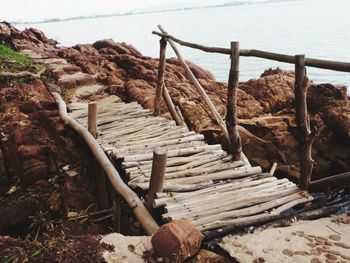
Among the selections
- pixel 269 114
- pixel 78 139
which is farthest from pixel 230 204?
pixel 269 114

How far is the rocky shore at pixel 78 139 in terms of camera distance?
723 cm

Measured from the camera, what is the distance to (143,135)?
21.7ft

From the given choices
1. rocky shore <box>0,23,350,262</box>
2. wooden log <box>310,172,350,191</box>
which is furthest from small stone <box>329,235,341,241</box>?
rocky shore <box>0,23,350,262</box>

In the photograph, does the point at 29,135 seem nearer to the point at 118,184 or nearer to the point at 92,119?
the point at 92,119

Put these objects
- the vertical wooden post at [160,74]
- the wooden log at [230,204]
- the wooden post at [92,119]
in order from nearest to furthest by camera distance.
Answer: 1. the wooden log at [230,204]
2. the wooden post at [92,119]
3. the vertical wooden post at [160,74]

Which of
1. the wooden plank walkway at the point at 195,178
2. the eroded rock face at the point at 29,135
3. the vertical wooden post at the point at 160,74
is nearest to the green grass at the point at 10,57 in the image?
the eroded rock face at the point at 29,135

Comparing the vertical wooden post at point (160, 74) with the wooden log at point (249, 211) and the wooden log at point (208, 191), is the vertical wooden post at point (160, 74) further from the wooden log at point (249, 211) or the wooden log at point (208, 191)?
the wooden log at point (249, 211)

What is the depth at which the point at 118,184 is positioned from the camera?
4906 millimetres

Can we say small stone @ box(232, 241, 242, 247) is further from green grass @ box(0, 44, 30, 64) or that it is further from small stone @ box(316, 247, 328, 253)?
green grass @ box(0, 44, 30, 64)

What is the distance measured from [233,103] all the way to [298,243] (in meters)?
2.46

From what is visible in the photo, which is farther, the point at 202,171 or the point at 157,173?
the point at 202,171

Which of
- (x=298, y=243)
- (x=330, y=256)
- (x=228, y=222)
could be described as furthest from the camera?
(x=228, y=222)

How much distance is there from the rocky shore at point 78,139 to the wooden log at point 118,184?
33.7 inches

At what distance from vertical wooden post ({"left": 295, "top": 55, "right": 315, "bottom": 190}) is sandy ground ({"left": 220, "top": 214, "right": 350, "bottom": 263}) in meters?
0.74
